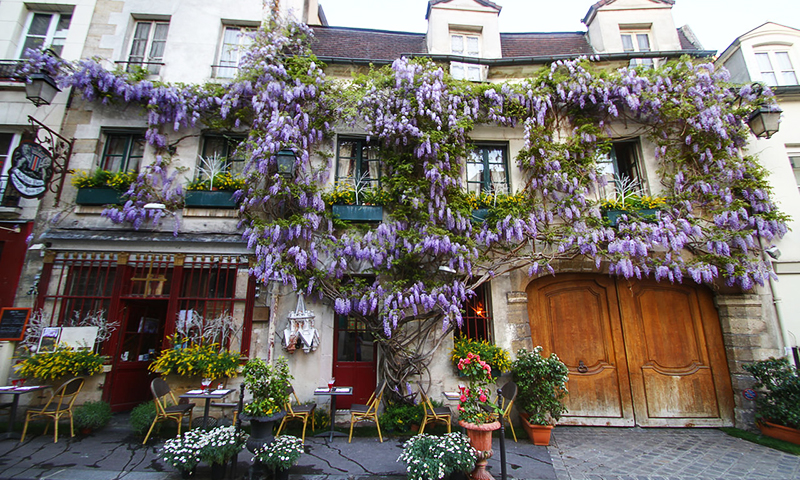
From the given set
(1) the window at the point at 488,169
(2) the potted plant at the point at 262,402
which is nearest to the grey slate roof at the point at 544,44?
(1) the window at the point at 488,169

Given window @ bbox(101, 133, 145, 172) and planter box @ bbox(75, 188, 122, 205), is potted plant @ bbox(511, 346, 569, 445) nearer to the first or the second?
planter box @ bbox(75, 188, 122, 205)

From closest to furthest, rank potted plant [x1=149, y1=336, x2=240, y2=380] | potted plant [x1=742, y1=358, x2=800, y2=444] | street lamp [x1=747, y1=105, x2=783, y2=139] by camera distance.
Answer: potted plant [x1=742, y1=358, x2=800, y2=444] → potted plant [x1=149, y1=336, x2=240, y2=380] → street lamp [x1=747, y1=105, x2=783, y2=139]

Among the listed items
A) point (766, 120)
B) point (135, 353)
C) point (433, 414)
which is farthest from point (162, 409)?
point (766, 120)

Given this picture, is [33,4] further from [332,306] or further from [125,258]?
[332,306]

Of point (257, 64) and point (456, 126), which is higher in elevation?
point (257, 64)

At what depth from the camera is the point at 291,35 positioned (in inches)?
288

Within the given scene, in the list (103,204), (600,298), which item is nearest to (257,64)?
(103,204)

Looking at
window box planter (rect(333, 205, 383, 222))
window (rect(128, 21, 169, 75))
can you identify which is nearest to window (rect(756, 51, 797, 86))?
window box planter (rect(333, 205, 383, 222))

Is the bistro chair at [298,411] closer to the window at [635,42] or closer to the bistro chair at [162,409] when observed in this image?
the bistro chair at [162,409]

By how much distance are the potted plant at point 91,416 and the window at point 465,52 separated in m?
8.53

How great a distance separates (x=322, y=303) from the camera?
6.14 m

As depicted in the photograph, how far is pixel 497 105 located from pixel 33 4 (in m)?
9.71

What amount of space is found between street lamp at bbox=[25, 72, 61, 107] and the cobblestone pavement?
32.0ft

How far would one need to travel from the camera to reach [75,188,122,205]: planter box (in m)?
6.35
